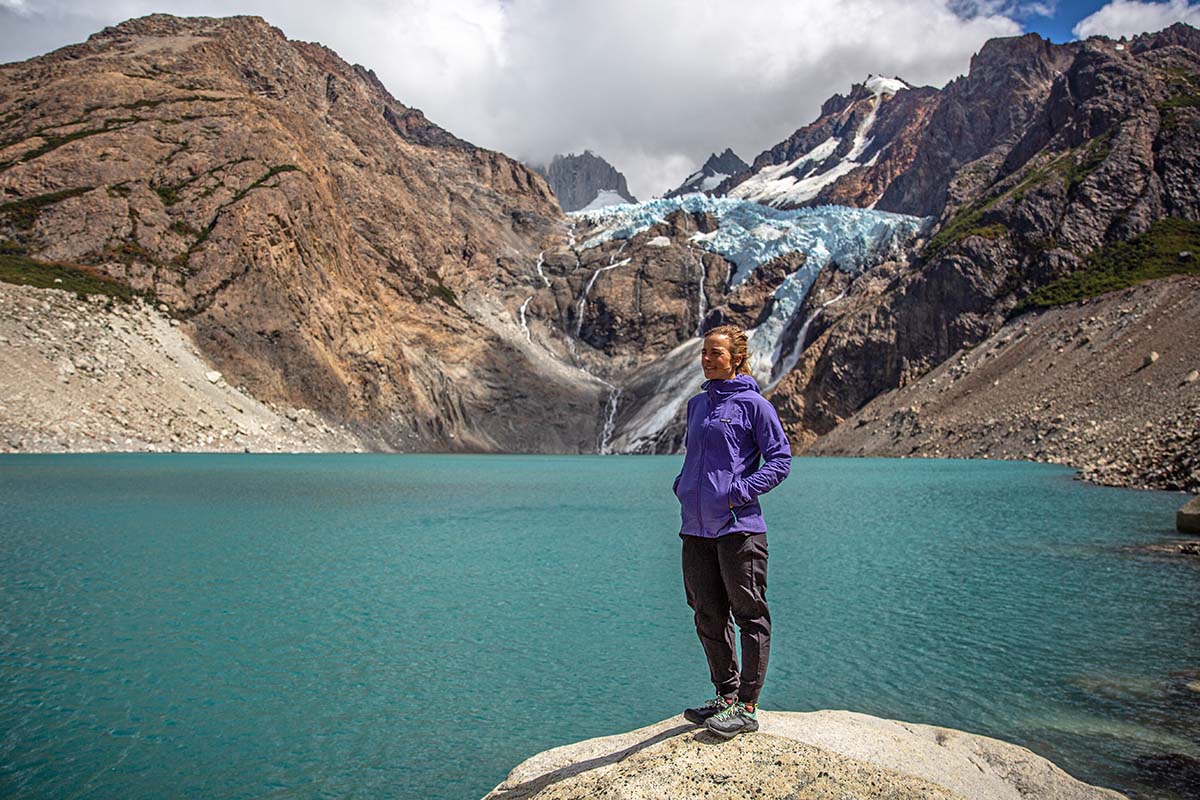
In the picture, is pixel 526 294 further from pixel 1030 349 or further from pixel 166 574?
pixel 166 574

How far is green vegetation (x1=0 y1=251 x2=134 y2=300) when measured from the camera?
66.6 m

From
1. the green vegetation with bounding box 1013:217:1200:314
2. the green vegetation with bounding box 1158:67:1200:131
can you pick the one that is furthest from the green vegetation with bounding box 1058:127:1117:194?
the green vegetation with bounding box 1013:217:1200:314

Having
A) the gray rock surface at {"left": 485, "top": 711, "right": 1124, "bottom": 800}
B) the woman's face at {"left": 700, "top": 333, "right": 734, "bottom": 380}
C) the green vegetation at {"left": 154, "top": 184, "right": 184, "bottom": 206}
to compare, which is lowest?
the gray rock surface at {"left": 485, "top": 711, "right": 1124, "bottom": 800}

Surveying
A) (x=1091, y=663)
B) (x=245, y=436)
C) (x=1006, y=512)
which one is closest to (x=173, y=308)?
(x=245, y=436)

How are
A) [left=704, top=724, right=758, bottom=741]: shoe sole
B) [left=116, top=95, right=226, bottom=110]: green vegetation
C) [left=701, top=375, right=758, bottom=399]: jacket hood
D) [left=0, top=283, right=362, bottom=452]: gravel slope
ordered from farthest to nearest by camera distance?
[left=116, top=95, right=226, bottom=110]: green vegetation, [left=0, top=283, right=362, bottom=452]: gravel slope, [left=701, top=375, right=758, bottom=399]: jacket hood, [left=704, top=724, right=758, bottom=741]: shoe sole

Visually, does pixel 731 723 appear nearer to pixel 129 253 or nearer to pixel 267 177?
pixel 129 253

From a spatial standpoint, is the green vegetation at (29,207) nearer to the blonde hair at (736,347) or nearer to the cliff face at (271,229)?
the cliff face at (271,229)

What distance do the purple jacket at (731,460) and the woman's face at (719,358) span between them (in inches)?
A: 2.7

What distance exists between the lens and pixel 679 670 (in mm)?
10570

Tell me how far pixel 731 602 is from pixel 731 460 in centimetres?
100

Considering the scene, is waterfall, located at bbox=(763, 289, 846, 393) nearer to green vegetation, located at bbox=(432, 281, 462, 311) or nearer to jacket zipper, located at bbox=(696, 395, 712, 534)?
→ green vegetation, located at bbox=(432, 281, 462, 311)

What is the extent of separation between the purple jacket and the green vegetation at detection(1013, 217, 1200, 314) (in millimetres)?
82873

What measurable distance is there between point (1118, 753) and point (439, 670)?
7764 millimetres

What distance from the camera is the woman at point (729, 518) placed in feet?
17.7
